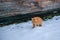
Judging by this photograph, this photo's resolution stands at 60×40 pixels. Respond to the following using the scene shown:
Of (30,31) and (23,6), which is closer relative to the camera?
(30,31)

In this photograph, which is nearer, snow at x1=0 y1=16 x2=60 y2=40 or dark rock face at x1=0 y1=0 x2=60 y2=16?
snow at x1=0 y1=16 x2=60 y2=40

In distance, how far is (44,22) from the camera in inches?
133

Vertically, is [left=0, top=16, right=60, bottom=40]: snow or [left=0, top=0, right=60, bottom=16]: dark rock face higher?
[left=0, top=0, right=60, bottom=16]: dark rock face

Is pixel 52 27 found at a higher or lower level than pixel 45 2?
lower

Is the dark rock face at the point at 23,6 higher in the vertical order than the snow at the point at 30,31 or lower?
higher

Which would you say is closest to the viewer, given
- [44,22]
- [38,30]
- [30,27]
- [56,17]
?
[38,30]

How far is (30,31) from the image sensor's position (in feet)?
9.50

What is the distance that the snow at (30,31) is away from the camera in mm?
2654

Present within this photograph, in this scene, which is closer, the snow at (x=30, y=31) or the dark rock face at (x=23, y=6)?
the snow at (x=30, y=31)

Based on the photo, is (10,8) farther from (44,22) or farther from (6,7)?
(44,22)

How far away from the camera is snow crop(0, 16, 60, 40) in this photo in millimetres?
2654

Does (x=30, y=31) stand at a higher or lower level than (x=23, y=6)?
lower

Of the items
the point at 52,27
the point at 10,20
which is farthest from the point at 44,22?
the point at 10,20

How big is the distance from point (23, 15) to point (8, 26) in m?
0.46
